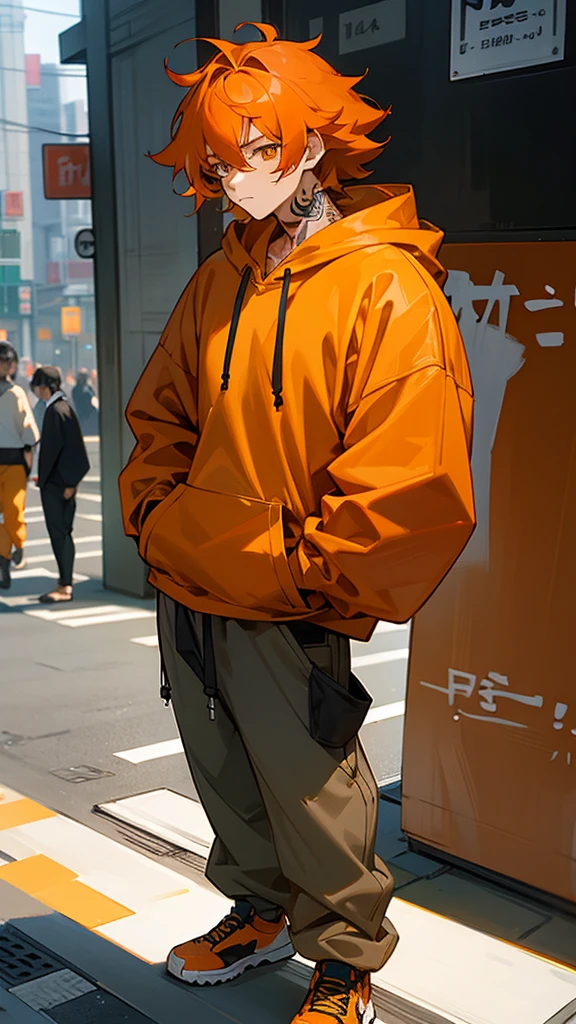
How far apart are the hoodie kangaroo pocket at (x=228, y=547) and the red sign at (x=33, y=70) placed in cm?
1662

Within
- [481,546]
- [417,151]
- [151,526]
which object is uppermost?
[417,151]

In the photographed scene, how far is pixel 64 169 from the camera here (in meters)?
9.34

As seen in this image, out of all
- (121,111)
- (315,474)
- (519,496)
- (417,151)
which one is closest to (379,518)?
(315,474)

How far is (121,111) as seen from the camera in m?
6.98

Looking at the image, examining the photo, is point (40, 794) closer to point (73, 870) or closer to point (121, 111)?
point (73, 870)

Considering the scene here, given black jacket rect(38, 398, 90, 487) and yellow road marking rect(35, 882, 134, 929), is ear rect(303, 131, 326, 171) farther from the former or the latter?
black jacket rect(38, 398, 90, 487)

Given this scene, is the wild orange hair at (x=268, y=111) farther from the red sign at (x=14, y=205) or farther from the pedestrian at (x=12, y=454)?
the red sign at (x=14, y=205)

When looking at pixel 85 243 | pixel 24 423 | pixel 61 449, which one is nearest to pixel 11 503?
pixel 24 423

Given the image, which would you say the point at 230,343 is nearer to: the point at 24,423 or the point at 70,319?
the point at 24,423

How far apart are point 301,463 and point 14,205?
2264 centimetres

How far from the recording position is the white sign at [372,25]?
3180 mm

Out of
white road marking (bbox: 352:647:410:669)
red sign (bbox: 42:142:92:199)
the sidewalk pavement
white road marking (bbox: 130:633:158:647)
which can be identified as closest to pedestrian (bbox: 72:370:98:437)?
red sign (bbox: 42:142:92:199)

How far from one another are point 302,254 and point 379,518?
572 mm

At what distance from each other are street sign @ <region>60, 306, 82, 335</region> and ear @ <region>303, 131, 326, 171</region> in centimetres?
2300
